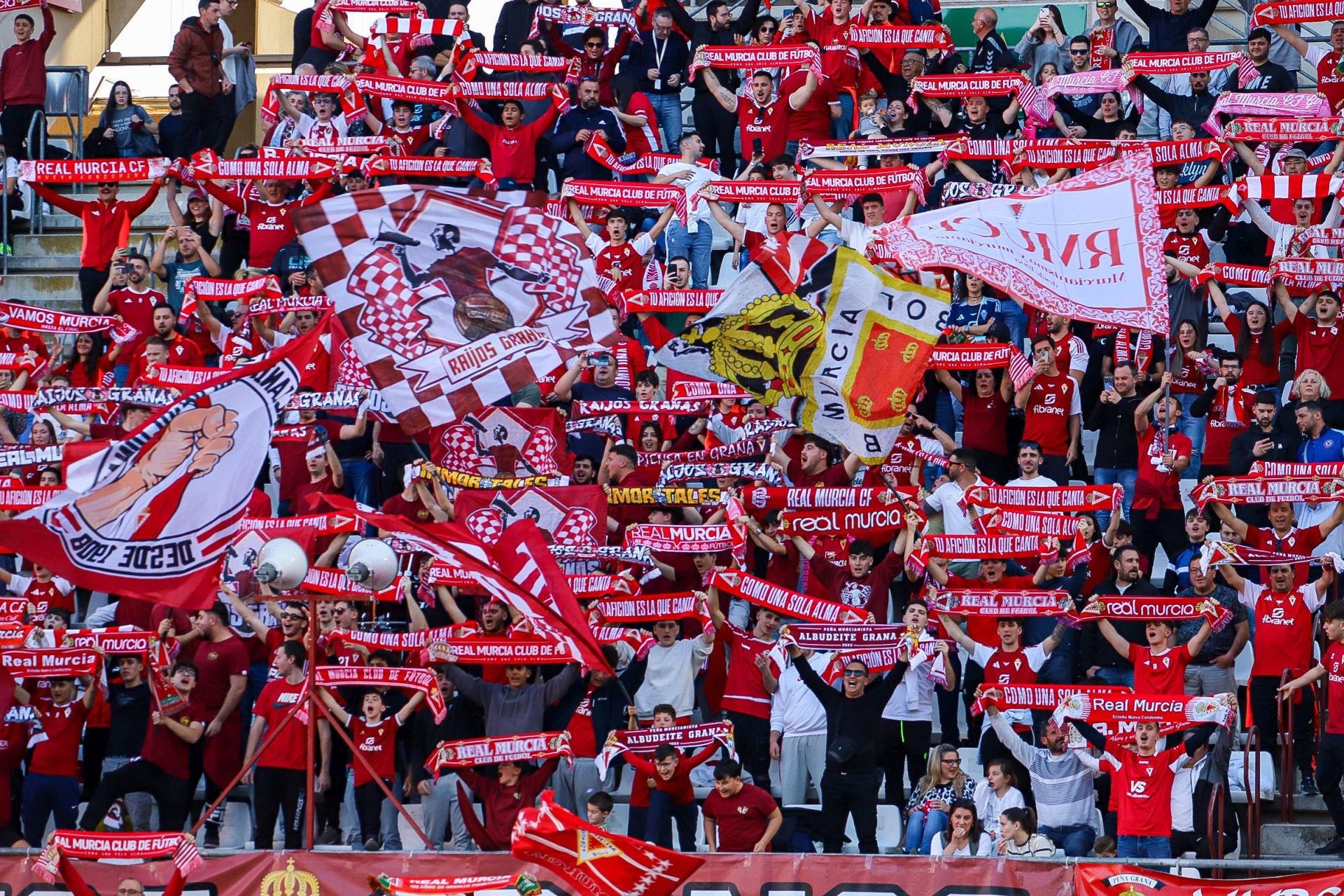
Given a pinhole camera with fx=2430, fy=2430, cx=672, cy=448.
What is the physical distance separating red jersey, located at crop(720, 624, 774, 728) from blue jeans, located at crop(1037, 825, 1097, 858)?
7.82 ft

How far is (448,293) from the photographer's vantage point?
1734 centimetres

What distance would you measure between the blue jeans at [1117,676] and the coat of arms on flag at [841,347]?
2.31m

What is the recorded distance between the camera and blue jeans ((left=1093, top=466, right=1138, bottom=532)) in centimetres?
2023

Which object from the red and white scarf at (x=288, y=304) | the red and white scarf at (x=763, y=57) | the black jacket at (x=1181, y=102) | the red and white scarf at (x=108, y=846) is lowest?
the red and white scarf at (x=108, y=846)

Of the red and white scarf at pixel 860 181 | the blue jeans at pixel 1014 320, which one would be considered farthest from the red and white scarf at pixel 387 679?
the red and white scarf at pixel 860 181

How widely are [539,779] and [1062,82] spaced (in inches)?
385

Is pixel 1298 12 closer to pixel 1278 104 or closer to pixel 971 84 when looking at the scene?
pixel 1278 104

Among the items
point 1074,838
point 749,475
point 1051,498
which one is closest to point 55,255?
point 749,475

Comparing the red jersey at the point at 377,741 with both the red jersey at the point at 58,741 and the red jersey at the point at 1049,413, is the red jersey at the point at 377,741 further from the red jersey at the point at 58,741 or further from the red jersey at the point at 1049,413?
the red jersey at the point at 1049,413

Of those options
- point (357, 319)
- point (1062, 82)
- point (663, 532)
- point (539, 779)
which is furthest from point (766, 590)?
point (1062, 82)

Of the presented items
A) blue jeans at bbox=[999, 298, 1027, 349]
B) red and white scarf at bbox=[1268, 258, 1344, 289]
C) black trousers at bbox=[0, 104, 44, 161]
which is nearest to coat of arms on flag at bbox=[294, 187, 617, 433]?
blue jeans at bbox=[999, 298, 1027, 349]

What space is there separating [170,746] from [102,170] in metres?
7.67

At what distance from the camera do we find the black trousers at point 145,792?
17.5 m

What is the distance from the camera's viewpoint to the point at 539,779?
17.4m
